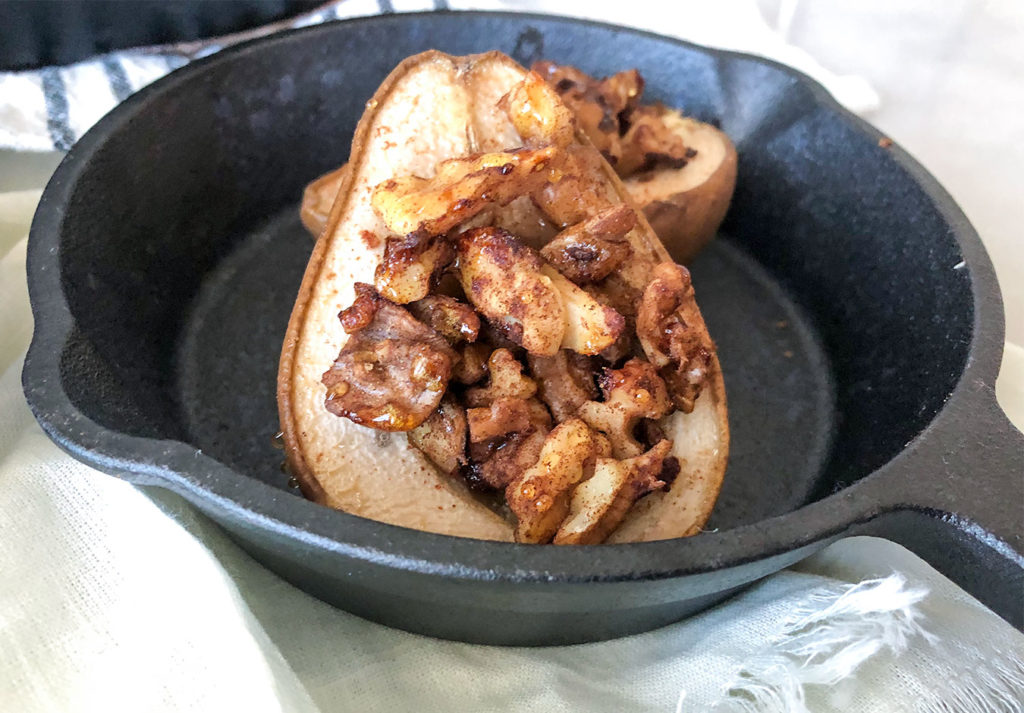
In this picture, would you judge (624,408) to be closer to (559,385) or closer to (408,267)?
(559,385)

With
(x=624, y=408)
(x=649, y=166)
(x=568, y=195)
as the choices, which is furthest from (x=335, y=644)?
(x=649, y=166)

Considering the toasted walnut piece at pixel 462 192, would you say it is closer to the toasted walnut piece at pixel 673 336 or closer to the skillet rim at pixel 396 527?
the toasted walnut piece at pixel 673 336

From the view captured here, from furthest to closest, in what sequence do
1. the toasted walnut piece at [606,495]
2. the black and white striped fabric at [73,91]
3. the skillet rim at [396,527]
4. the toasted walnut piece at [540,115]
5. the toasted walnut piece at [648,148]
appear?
the black and white striped fabric at [73,91], the toasted walnut piece at [648,148], the toasted walnut piece at [540,115], the toasted walnut piece at [606,495], the skillet rim at [396,527]

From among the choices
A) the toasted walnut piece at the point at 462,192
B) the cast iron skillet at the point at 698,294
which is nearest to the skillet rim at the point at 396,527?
the cast iron skillet at the point at 698,294

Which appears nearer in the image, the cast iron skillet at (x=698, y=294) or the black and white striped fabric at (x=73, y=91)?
the cast iron skillet at (x=698, y=294)

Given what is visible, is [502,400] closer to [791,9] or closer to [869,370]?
[869,370]

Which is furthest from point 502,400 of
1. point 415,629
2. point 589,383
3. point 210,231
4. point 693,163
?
point 210,231

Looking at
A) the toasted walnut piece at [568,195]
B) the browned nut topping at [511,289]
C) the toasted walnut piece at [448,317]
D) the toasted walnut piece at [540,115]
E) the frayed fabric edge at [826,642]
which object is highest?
the toasted walnut piece at [540,115]

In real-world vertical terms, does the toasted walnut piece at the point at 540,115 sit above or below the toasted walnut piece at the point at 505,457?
above
